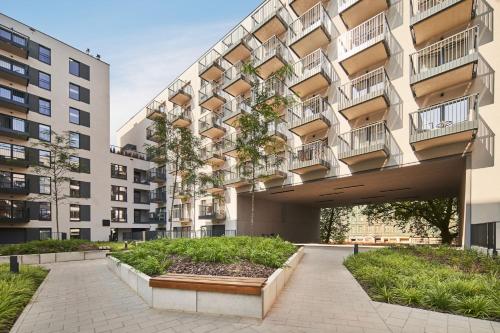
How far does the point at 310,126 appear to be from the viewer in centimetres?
2088

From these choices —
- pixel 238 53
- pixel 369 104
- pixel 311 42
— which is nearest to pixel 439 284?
pixel 369 104

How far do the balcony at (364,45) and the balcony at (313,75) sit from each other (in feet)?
3.90

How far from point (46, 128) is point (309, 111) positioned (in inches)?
1178

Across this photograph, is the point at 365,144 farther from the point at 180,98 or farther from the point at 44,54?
the point at 44,54

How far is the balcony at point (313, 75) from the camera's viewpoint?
20.1 metres

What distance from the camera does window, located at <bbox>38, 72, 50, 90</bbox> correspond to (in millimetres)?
32753

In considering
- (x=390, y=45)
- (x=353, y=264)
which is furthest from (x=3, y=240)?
(x=390, y=45)

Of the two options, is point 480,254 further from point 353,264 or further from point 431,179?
point 431,179

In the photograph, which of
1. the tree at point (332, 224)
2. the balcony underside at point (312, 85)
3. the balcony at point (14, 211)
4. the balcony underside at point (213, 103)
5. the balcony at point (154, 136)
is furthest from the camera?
the tree at point (332, 224)

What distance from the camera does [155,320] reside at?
586 cm

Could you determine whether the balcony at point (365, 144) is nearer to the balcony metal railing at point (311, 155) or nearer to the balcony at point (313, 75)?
the balcony metal railing at point (311, 155)

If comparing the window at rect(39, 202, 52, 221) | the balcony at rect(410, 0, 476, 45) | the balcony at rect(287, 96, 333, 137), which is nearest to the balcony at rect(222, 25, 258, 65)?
the balcony at rect(287, 96, 333, 137)

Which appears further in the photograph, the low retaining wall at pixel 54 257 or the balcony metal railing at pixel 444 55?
the low retaining wall at pixel 54 257

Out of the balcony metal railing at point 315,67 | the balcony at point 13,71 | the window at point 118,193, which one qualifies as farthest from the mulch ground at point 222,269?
the window at point 118,193
